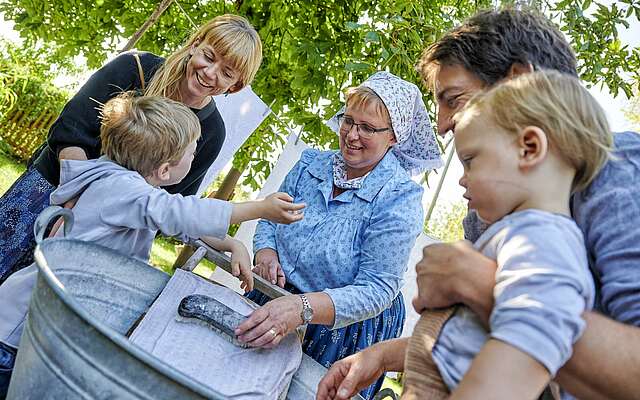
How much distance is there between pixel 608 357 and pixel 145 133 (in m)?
1.39

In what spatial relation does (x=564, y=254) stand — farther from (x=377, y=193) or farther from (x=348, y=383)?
(x=377, y=193)

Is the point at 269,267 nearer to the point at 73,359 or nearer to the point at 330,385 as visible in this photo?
the point at 330,385

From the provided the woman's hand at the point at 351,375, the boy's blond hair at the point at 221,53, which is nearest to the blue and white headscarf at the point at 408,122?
the boy's blond hair at the point at 221,53

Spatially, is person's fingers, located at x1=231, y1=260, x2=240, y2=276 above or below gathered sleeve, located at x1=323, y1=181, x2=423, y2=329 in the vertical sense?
below

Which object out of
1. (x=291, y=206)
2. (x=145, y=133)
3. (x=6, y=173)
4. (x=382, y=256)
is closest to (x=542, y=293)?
(x=291, y=206)

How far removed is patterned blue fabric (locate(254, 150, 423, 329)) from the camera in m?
2.01

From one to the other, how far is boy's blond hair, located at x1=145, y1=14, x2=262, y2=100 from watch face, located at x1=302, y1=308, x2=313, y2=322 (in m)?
1.06

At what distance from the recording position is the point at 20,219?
2264mm

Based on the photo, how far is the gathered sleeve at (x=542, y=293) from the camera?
0.88 metres

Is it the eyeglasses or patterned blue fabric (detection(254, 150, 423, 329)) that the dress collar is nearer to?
patterned blue fabric (detection(254, 150, 423, 329))

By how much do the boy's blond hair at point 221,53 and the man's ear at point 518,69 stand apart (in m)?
1.35

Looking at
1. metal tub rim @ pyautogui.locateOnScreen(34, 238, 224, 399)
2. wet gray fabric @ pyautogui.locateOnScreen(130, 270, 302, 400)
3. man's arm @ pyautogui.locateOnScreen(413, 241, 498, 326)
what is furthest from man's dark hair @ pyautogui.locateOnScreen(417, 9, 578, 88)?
metal tub rim @ pyautogui.locateOnScreen(34, 238, 224, 399)

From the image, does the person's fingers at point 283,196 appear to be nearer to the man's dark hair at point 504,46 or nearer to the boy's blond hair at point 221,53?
the man's dark hair at point 504,46

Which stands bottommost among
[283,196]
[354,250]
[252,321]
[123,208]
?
[252,321]
